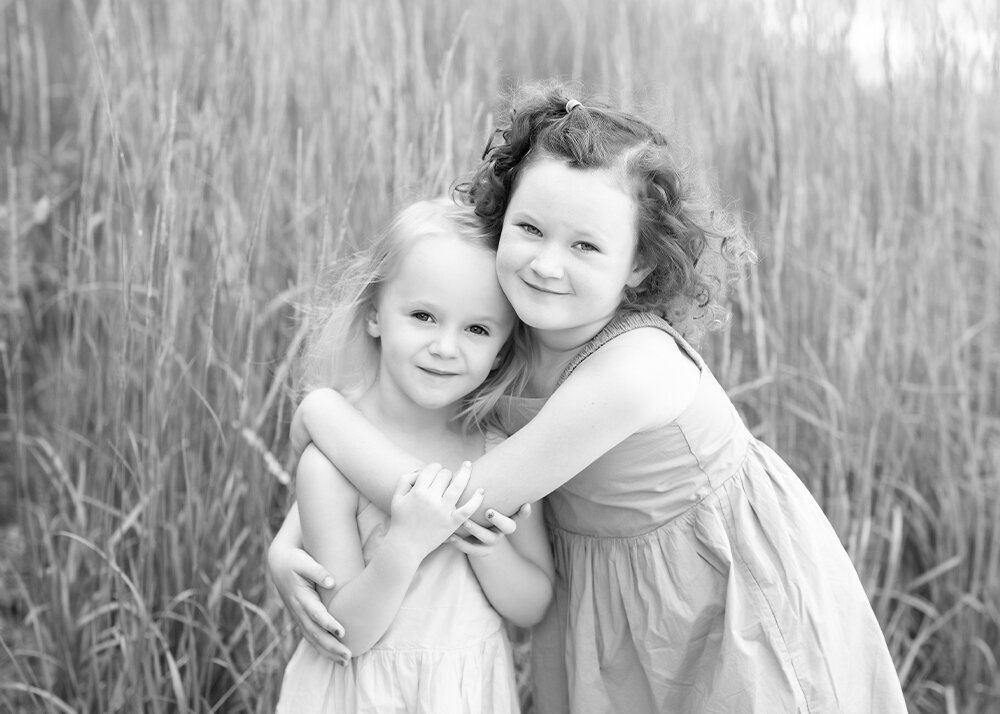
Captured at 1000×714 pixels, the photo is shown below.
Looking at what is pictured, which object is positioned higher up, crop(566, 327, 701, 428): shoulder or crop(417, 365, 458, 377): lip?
crop(566, 327, 701, 428): shoulder

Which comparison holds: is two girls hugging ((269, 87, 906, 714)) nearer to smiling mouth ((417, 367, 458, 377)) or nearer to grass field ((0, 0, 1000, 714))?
smiling mouth ((417, 367, 458, 377))

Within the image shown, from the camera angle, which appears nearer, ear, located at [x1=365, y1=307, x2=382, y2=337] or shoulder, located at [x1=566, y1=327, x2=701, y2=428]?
shoulder, located at [x1=566, y1=327, x2=701, y2=428]

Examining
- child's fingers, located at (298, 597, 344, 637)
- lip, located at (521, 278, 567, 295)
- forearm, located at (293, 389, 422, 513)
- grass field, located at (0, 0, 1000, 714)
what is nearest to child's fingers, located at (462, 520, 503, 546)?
forearm, located at (293, 389, 422, 513)

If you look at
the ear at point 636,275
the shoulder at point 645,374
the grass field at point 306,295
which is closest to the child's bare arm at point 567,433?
the shoulder at point 645,374

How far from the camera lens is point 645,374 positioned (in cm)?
137

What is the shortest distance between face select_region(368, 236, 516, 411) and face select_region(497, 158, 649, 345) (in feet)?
0.15

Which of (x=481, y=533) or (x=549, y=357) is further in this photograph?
(x=549, y=357)

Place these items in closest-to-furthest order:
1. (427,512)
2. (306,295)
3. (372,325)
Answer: (427,512)
(372,325)
(306,295)

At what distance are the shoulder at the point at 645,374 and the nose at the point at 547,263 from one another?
0.45 ft

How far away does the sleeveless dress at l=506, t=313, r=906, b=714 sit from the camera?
142cm

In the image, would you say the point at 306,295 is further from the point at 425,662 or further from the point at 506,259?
the point at 425,662

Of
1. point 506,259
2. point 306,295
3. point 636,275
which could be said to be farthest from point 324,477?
point 306,295

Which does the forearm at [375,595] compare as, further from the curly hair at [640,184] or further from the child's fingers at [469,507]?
the curly hair at [640,184]

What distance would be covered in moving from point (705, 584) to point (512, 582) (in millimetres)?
273
